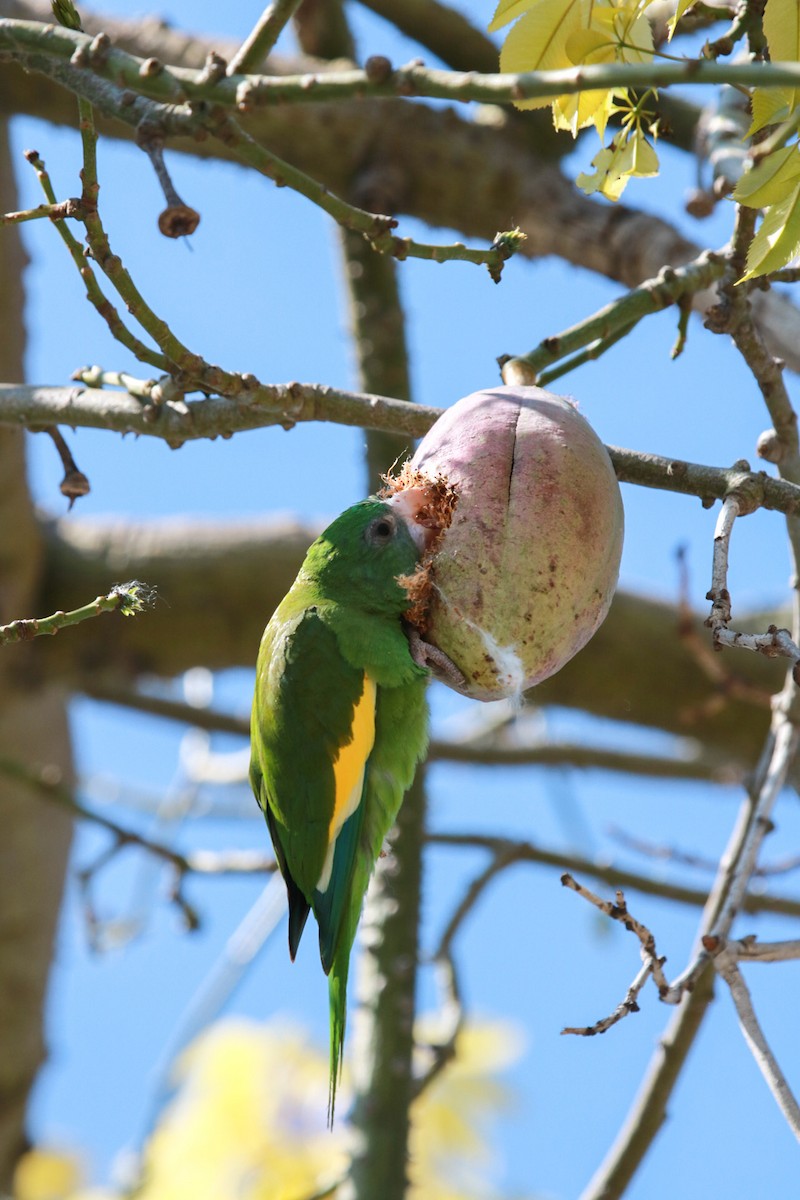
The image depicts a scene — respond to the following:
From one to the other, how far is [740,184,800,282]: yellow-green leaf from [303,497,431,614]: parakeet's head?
58cm

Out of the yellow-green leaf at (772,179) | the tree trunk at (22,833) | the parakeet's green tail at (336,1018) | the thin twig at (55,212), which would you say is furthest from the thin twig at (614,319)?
the tree trunk at (22,833)

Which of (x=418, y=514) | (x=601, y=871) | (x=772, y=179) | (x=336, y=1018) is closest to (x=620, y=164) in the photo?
(x=772, y=179)

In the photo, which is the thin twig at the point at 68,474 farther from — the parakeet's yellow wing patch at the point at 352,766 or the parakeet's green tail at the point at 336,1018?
the parakeet's green tail at the point at 336,1018

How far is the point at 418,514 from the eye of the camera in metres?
1.76

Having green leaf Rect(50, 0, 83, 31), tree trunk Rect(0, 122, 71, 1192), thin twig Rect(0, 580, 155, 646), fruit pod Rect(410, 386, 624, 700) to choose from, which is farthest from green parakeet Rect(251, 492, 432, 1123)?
tree trunk Rect(0, 122, 71, 1192)

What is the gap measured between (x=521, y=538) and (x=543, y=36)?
59 centimetres

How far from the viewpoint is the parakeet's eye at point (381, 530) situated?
1.83 meters

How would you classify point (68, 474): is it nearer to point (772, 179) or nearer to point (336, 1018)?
point (336, 1018)

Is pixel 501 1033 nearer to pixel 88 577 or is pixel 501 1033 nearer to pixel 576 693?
pixel 576 693

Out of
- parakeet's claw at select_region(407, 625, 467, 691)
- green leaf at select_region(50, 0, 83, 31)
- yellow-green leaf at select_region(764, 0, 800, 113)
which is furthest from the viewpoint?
parakeet's claw at select_region(407, 625, 467, 691)

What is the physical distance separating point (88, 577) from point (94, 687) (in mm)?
370

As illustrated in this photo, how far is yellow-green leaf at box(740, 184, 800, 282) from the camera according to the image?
1397 millimetres

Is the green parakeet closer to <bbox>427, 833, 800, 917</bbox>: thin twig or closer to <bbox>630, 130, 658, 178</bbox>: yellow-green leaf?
<bbox>630, 130, 658, 178</bbox>: yellow-green leaf

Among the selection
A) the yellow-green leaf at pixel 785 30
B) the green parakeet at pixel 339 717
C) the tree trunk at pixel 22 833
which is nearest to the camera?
the yellow-green leaf at pixel 785 30
